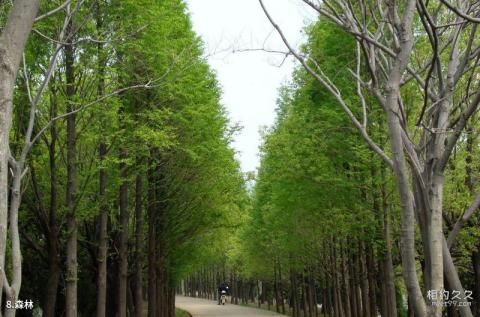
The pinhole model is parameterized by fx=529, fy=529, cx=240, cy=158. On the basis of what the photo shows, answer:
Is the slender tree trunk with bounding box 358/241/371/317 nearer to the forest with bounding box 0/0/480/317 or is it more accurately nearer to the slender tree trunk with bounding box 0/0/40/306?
the forest with bounding box 0/0/480/317

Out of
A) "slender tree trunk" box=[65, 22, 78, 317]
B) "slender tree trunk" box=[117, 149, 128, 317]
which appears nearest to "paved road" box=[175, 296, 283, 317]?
"slender tree trunk" box=[117, 149, 128, 317]

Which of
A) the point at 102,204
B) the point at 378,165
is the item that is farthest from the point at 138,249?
the point at 378,165

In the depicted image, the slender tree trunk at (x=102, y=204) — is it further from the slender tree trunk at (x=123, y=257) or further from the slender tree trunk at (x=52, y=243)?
the slender tree trunk at (x=123, y=257)

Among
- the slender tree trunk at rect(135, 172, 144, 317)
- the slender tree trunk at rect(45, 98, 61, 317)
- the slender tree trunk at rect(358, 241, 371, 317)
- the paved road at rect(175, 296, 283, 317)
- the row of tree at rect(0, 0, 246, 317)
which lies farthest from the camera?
the paved road at rect(175, 296, 283, 317)

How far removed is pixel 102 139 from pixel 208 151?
553cm

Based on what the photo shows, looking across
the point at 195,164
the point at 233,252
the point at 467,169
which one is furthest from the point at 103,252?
the point at 233,252

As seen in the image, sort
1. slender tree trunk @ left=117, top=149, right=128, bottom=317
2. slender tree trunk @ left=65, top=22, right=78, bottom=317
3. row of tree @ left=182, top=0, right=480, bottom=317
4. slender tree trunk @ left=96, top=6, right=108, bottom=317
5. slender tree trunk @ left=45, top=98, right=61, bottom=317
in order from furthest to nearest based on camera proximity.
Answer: slender tree trunk @ left=117, top=149, right=128, bottom=317, slender tree trunk @ left=45, top=98, right=61, bottom=317, slender tree trunk @ left=96, top=6, right=108, bottom=317, slender tree trunk @ left=65, top=22, right=78, bottom=317, row of tree @ left=182, top=0, right=480, bottom=317

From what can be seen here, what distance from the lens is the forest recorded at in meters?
5.19

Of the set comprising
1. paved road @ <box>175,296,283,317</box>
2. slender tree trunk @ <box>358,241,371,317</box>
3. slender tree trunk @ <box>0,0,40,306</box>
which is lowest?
paved road @ <box>175,296,283,317</box>

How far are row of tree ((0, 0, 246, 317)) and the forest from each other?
0.05 m

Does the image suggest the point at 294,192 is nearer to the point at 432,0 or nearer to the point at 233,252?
the point at 432,0

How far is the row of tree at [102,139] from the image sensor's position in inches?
372

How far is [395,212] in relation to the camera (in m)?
16.8

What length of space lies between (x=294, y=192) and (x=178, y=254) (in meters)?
8.43
